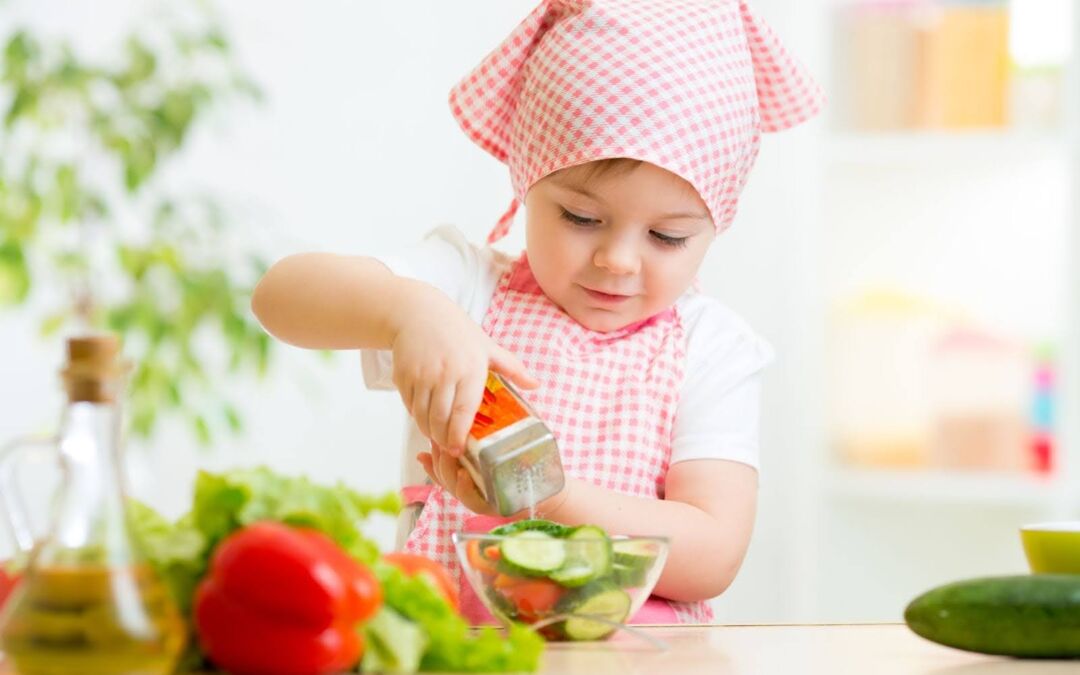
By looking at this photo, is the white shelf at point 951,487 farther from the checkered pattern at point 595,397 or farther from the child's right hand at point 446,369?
the child's right hand at point 446,369

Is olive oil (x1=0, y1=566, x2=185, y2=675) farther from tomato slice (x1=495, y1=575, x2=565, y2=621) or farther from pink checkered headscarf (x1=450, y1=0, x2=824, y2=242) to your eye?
pink checkered headscarf (x1=450, y1=0, x2=824, y2=242)

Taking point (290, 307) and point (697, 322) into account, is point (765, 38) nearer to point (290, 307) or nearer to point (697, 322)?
point (697, 322)

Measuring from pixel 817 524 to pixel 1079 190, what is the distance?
826 mm

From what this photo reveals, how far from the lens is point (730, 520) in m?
1.26

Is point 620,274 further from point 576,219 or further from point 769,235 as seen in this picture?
point 769,235

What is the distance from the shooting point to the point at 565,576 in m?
0.83

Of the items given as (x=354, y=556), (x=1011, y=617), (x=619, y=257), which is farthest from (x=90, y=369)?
(x=619, y=257)

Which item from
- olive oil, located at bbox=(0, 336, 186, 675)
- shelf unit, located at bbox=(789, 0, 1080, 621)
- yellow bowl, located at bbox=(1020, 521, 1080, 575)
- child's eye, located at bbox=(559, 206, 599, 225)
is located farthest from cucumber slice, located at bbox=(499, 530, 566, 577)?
shelf unit, located at bbox=(789, 0, 1080, 621)

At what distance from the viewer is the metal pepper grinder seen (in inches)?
37.0

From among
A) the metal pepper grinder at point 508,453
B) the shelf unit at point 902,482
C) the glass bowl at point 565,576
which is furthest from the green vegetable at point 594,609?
the shelf unit at point 902,482

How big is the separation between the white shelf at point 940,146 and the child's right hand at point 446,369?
198 cm

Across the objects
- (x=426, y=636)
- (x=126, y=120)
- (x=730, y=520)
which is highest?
(x=126, y=120)

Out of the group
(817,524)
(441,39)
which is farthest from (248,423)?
(817,524)

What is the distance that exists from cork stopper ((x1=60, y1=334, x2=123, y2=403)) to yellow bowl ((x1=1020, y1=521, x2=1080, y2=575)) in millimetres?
641
